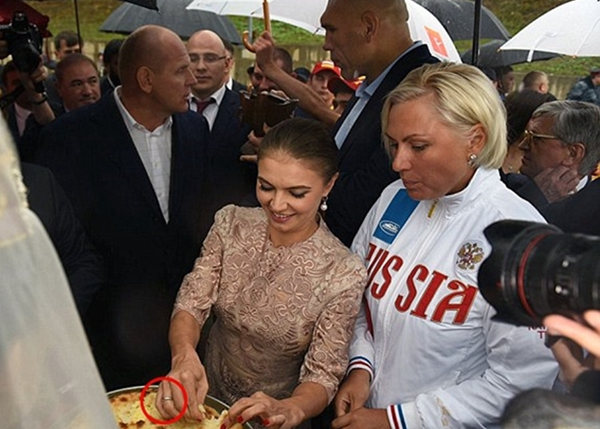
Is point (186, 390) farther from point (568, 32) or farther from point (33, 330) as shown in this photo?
point (568, 32)

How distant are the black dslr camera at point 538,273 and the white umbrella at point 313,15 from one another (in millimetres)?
2966

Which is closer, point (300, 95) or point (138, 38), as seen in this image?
point (300, 95)

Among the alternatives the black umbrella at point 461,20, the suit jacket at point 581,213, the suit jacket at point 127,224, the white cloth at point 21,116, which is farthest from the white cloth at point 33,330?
the black umbrella at point 461,20

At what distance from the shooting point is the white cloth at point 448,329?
5.56ft

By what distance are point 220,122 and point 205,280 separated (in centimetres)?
211

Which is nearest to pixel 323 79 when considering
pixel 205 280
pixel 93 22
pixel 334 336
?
pixel 205 280

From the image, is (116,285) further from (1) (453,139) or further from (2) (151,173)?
(1) (453,139)

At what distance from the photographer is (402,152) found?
1.87 metres

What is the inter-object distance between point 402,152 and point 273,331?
655 millimetres

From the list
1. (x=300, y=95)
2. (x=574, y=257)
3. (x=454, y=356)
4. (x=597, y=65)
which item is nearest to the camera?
(x=574, y=257)

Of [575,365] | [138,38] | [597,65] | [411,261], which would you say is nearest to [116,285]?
[138,38]

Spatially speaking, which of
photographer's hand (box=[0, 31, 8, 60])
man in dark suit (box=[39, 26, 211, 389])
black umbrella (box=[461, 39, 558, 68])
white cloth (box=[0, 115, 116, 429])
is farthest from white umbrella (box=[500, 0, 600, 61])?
white cloth (box=[0, 115, 116, 429])

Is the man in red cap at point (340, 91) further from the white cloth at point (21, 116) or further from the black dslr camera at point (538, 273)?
the black dslr camera at point (538, 273)

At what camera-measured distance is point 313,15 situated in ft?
16.8
